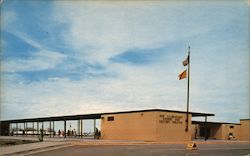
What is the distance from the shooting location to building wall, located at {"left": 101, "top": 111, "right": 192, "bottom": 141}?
1447 inches

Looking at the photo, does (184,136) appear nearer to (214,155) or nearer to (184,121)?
(184,121)

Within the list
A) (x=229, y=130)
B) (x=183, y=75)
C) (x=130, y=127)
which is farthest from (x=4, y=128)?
(x=183, y=75)

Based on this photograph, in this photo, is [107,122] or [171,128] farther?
[107,122]

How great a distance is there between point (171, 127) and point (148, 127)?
108 inches

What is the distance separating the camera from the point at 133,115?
38844 mm

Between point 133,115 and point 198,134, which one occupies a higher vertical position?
point 133,115

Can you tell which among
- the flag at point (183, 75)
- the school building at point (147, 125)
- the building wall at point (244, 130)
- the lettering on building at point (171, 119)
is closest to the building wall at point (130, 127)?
the school building at point (147, 125)

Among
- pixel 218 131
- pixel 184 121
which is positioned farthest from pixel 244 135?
pixel 184 121

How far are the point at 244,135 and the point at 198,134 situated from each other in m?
7.61

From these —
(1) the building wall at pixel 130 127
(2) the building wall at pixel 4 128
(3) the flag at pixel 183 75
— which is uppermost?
(3) the flag at pixel 183 75

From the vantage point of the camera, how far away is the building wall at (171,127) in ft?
121

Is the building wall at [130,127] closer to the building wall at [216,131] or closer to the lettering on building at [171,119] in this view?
the lettering on building at [171,119]

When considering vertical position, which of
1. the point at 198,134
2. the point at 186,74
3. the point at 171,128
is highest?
the point at 186,74

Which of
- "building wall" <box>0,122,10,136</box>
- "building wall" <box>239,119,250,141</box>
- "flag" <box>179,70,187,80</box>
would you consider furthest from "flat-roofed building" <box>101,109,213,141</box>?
"building wall" <box>0,122,10,136</box>
